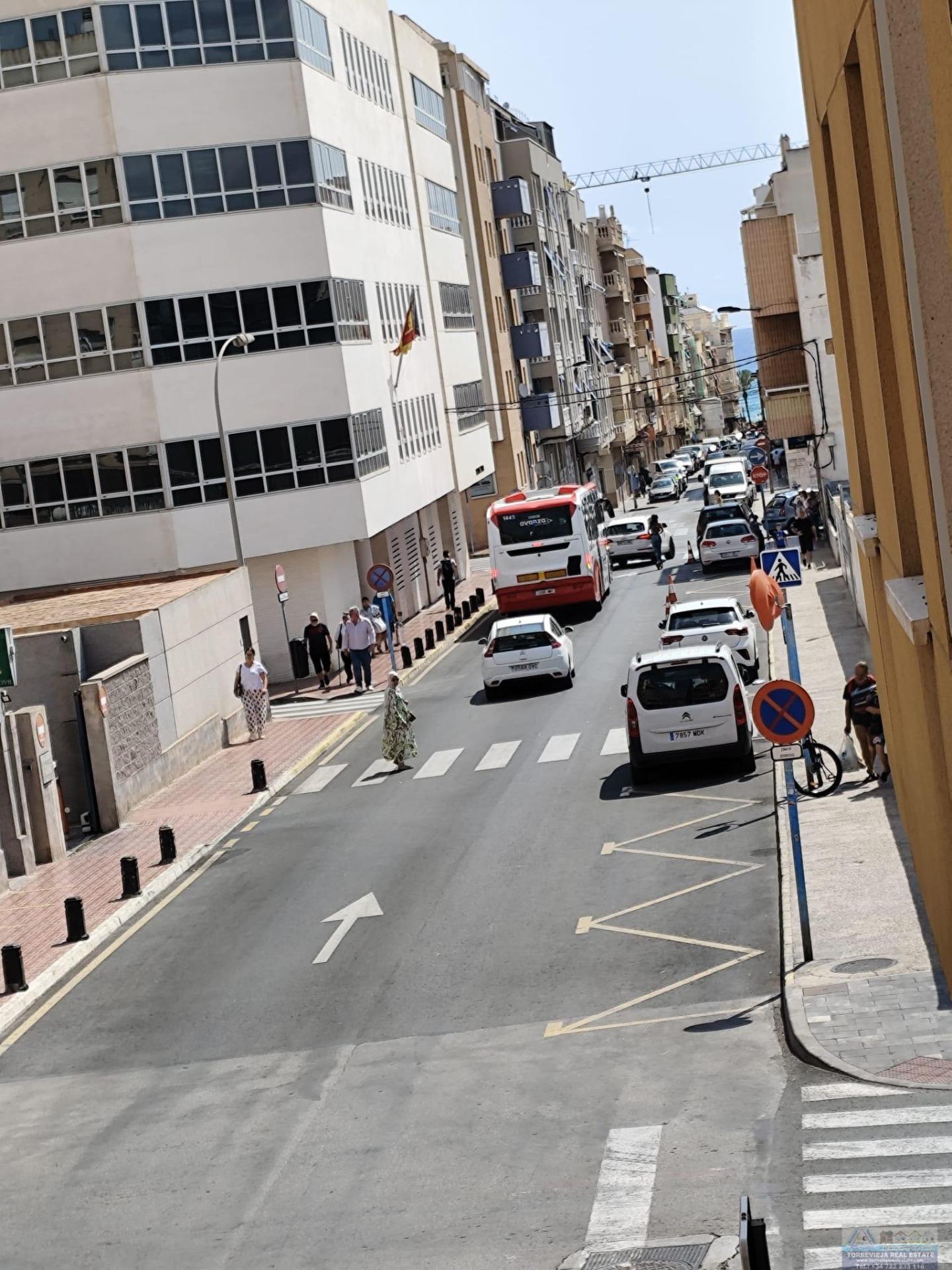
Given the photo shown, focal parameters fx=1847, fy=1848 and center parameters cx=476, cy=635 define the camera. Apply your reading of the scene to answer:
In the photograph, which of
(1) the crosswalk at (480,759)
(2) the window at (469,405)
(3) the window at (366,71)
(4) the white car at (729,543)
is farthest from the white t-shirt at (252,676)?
(2) the window at (469,405)

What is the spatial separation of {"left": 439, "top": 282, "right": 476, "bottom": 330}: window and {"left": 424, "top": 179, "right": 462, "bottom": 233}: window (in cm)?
198

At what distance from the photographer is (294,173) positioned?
144 ft

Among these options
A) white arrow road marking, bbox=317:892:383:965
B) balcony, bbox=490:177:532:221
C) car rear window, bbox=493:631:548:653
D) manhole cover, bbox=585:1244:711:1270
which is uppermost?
balcony, bbox=490:177:532:221

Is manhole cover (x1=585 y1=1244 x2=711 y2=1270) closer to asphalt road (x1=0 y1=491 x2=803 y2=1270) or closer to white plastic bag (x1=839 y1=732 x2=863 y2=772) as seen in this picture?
asphalt road (x1=0 y1=491 x2=803 y2=1270)

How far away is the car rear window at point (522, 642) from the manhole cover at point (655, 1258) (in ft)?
85.0

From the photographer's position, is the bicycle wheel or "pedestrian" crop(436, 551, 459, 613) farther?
"pedestrian" crop(436, 551, 459, 613)

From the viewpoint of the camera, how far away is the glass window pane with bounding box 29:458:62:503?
4300cm

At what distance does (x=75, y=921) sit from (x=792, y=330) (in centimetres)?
5471

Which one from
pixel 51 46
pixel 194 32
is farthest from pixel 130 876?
pixel 194 32

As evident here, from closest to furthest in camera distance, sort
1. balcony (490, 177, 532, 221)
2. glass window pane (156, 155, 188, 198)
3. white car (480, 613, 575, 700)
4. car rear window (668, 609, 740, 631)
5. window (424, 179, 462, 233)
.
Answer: car rear window (668, 609, 740, 631) → white car (480, 613, 575, 700) → glass window pane (156, 155, 188, 198) → window (424, 179, 462, 233) → balcony (490, 177, 532, 221)

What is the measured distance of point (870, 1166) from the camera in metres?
10.6

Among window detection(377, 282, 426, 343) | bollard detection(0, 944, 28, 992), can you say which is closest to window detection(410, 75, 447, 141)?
window detection(377, 282, 426, 343)

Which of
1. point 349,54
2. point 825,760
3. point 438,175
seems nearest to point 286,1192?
point 825,760

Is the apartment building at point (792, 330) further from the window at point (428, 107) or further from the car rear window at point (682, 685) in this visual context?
the car rear window at point (682, 685)
